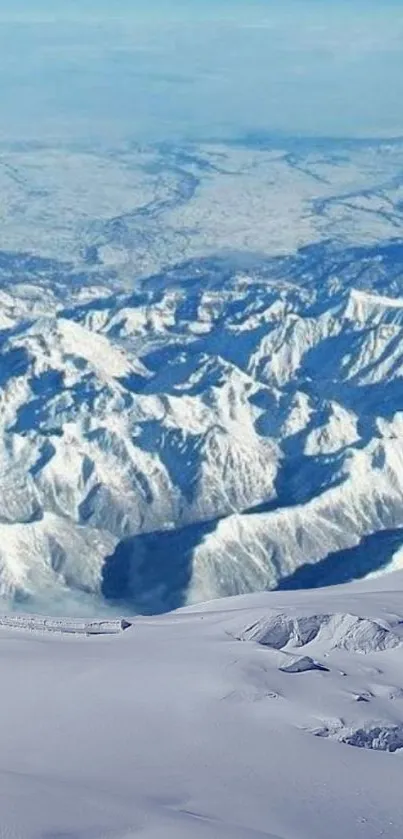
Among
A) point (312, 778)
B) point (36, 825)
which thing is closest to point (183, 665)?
point (312, 778)

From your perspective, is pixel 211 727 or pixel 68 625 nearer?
pixel 211 727

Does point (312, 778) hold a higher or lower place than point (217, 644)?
Result: higher

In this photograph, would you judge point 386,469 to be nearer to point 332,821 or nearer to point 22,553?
point 22,553

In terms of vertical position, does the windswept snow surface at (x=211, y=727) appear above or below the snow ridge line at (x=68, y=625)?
above

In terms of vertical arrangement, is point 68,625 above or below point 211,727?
below

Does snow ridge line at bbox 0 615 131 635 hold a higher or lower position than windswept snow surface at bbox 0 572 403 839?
lower

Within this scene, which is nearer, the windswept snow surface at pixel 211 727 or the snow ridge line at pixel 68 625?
the windswept snow surface at pixel 211 727

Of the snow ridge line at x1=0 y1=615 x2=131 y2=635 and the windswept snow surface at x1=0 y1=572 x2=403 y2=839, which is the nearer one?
the windswept snow surface at x1=0 y1=572 x2=403 y2=839

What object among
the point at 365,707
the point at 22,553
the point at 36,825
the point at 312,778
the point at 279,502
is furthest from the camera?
the point at 279,502
